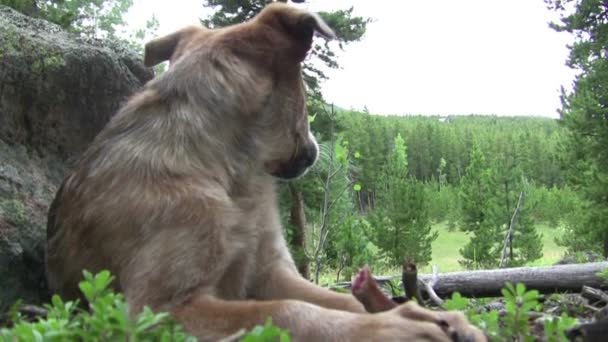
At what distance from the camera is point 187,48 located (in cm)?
320

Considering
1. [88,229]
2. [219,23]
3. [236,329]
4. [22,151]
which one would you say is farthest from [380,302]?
[219,23]

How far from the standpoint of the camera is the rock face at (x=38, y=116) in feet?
11.8

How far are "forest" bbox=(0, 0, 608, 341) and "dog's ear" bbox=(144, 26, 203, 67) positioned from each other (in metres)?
1.40

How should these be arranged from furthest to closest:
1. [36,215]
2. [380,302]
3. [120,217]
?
1. [36,215]
2. [120,217]
3. [380,302]

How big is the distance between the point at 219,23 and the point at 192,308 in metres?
20.1

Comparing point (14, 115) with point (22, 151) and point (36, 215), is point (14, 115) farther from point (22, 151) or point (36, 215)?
point (36, 215)

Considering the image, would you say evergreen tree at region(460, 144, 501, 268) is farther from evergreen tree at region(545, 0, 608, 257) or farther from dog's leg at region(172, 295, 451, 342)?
dog's leg at region(172, 295, 451, 342)

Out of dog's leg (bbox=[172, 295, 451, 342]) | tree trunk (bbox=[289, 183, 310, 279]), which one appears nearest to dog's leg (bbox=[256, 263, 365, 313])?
dog's leg (bbox=[172, 295, 451, 342])

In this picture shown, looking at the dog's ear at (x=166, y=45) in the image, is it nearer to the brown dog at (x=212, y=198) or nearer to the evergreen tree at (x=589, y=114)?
the brown dog at (x=212, y=198)

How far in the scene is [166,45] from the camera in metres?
3.57

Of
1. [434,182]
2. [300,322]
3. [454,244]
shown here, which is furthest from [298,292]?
[434,182]

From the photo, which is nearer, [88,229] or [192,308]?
[192,308]

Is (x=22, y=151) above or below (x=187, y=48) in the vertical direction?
below

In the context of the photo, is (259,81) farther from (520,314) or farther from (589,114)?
(589,114)
